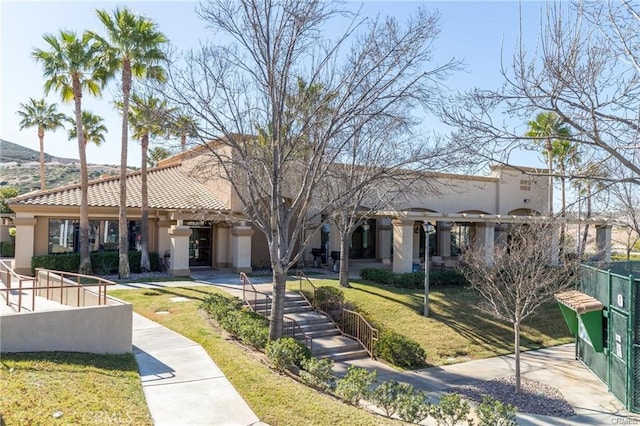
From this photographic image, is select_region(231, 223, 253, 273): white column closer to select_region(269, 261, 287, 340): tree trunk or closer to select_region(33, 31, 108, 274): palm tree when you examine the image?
select_region(33, 31, 108, 274): palm tree

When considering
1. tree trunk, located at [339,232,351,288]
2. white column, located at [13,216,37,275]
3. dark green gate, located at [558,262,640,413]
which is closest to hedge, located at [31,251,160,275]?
white column, located at [13,216,37,275]

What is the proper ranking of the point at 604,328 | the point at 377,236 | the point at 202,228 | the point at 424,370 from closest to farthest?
the point at 604,328 → the point at 424,370 → the point at 202,228 → the point at 377,236

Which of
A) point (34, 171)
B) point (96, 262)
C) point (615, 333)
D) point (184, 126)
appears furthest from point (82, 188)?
point (34, 171)

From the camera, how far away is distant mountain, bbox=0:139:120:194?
90.8 metres

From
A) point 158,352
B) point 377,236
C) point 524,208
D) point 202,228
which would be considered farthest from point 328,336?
point 524,208

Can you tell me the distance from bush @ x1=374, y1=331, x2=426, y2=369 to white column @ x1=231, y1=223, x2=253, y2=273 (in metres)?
11.2

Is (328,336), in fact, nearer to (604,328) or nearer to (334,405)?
(334,405)

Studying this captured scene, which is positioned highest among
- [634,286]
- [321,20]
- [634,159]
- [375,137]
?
[321,20]

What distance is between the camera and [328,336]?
15.5m

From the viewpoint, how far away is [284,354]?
33.6 ft

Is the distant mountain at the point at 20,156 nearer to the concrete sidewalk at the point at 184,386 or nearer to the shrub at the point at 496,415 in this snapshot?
the concrete sidewalk at the point at 184,386

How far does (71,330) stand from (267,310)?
23.8ft

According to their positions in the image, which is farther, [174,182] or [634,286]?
[174,182]

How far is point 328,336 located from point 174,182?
53.0ft
